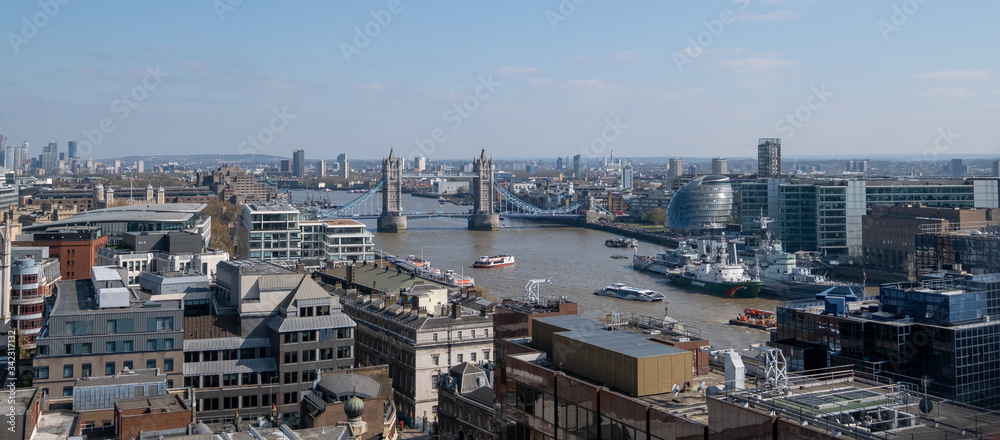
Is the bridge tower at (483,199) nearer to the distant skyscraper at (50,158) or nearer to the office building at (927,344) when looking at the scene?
the office building at (927,344)

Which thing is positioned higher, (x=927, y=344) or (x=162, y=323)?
(x=162, y=323)

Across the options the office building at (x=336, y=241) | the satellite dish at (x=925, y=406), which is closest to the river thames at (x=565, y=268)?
the office building at (x=336, y=241)

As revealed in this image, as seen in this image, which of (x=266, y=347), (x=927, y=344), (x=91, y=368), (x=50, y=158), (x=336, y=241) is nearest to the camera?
(x=927, y=344)

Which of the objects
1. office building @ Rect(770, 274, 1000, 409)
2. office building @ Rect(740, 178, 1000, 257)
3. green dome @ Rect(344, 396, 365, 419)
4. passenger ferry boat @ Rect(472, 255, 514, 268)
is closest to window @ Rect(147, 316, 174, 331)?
green dome @ Rect(344, 396, 365, 419)

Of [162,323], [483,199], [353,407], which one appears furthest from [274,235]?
[483,199]

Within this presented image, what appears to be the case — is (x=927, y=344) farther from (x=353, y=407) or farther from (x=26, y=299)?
(x=26, y=299)

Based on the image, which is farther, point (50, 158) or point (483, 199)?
point (50, 158)
